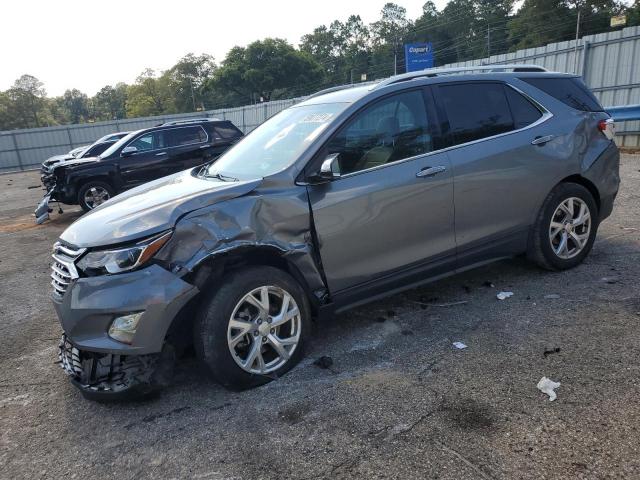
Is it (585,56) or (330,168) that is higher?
(585,56)

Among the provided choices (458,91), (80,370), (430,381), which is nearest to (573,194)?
(458,91)

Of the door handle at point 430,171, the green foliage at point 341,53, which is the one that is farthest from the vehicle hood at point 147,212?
the green foliage at point 341,53

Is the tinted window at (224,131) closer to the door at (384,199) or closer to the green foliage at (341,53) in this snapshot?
the door at (384,199)

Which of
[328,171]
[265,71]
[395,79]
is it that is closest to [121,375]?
[328,171]

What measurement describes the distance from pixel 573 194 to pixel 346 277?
2469mm

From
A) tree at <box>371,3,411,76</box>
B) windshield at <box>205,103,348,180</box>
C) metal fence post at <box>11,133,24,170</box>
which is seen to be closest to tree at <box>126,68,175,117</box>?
tree at <box>371,3,411,76</box>

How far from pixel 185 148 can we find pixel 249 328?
28.7ft

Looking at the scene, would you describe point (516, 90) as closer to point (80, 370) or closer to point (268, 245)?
point (268, 245)

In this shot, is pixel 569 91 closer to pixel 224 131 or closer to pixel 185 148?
pixel 224 131

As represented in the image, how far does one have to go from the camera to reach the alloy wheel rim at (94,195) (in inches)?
422

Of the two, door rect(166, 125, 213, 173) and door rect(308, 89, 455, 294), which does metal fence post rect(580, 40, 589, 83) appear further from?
door rect(308, 89, 455, 294)

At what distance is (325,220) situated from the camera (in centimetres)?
335

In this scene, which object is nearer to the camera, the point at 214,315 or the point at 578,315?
the point at 214,315

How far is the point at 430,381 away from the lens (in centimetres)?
307
